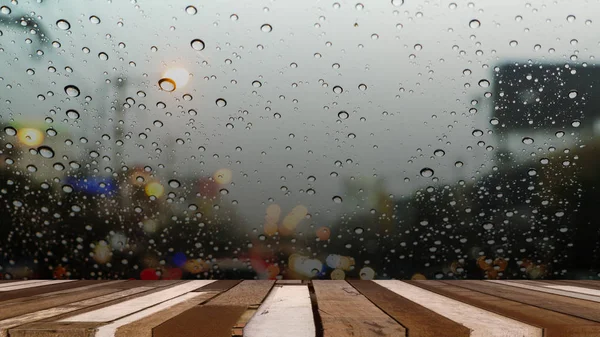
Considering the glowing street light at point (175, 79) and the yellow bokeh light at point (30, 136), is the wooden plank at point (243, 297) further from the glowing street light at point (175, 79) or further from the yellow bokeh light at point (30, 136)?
the yellow bokeh light at point (30, 136)

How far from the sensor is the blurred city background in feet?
5.41

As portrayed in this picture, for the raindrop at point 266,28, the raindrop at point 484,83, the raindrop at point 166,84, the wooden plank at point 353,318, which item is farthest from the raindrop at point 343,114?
the wooden plank at point 353,318

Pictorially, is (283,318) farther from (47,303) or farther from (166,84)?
(166,84)

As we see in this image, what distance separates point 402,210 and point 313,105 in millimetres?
657

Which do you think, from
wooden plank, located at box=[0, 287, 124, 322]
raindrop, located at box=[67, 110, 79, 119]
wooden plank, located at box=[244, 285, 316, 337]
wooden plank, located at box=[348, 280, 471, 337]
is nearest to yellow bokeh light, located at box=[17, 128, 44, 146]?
raindrop, located at box=[67, 110, 79, 119]

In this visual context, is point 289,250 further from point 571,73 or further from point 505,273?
point 571,73

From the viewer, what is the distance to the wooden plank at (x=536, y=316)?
22.5 inches

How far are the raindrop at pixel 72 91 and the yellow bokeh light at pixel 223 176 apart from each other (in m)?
0.73

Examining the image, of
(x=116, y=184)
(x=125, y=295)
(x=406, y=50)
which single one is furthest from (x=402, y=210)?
(x=116, y=184)

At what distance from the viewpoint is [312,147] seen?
1.72 meters

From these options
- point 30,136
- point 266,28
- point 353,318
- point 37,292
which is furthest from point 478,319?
point 30,136

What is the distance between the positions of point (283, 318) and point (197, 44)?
1.41 metres

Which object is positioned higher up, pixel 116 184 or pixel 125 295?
pixel 116 184

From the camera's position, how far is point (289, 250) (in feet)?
5.56
